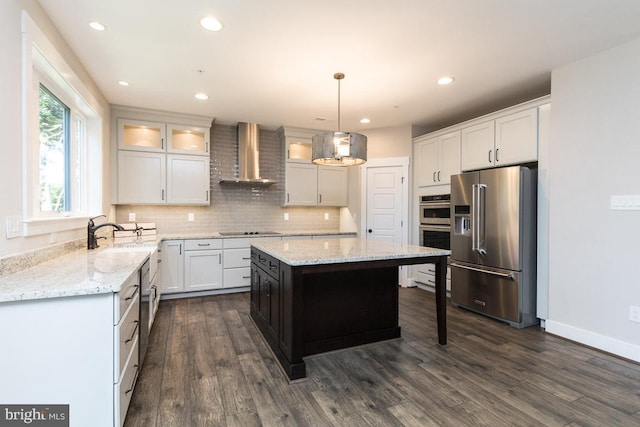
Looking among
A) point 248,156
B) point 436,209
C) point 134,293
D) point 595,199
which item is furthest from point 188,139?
point 595,199

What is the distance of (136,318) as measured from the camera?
2043 mm

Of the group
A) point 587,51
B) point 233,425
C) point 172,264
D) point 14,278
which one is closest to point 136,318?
point 14,278

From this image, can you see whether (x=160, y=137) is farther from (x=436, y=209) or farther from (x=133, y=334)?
(x=436, y=209)

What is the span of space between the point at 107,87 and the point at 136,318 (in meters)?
2.81

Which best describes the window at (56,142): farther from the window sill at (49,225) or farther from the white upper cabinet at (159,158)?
the white upper cabinet at (159,158)

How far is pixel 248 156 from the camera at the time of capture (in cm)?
486

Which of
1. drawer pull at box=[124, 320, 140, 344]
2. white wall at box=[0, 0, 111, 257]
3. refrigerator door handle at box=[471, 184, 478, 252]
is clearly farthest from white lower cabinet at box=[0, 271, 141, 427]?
refrigerator door handle at box=[471, 184, 478, 252]

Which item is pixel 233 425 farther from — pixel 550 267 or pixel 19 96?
pixel 550 267

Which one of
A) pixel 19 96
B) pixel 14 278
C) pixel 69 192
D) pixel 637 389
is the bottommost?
pixel 637 389

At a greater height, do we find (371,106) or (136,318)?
(371,106)

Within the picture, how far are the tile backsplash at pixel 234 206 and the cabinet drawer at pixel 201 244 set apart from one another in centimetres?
59

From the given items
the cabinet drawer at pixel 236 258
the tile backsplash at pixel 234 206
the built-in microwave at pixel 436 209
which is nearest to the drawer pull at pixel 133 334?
the cabinet drawer at pixel 236 258

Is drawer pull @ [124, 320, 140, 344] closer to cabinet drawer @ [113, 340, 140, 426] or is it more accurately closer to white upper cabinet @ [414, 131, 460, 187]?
cabinet drawer @ [113, 340, 140, 426]

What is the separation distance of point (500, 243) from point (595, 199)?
0.90m
